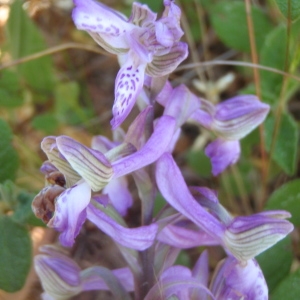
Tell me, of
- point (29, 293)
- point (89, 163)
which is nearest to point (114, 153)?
point (89, 163)

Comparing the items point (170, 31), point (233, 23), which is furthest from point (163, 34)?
point (233, 23)

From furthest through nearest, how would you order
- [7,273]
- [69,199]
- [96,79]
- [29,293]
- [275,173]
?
[96,79] → [275,173] → [29,293] → [7,273] → [69,199]

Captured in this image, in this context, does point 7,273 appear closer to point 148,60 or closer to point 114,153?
point 114,153

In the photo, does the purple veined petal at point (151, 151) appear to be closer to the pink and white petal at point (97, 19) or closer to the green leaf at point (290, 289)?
the pink and white petal at point (97, 19)

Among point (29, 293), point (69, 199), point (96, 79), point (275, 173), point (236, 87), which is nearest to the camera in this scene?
point (69, 199)

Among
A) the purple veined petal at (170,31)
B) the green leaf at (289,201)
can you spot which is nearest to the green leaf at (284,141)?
the green leaf at (289,201)
